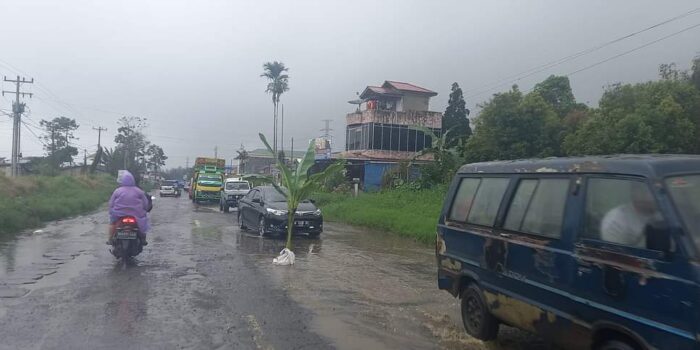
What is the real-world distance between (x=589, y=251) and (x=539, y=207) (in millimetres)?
851

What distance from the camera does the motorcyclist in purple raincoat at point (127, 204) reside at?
11.4 metres

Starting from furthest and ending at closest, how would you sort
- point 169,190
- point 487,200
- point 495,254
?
point 169,190 → point 487,200 → point 495,254

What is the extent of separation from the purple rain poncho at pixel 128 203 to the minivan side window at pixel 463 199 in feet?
22.9

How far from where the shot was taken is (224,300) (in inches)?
329

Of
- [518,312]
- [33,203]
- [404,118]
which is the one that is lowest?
[33,203]

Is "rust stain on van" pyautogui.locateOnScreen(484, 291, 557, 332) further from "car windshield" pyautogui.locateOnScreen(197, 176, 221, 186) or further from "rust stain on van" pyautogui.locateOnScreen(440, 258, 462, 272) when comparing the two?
"car windshield" pyautogui.locateOnScreen(197, 176, 221, 186)

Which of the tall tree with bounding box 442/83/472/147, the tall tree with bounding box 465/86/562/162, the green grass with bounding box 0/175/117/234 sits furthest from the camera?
the tall tree with bounding box 442/83/472/147

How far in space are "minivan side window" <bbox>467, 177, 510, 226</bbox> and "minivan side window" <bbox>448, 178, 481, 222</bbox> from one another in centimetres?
10

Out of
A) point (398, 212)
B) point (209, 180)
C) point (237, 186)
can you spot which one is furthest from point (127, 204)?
point (209, 180)

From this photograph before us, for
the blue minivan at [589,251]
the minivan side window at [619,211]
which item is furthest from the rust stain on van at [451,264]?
the minivan side window at [619,211]

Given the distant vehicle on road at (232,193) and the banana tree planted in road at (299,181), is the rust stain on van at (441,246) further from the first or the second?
the distant vehicle on road at (232,193)

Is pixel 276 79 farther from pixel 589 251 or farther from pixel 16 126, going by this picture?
pixel 589 251

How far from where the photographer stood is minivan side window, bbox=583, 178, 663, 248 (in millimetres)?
4281

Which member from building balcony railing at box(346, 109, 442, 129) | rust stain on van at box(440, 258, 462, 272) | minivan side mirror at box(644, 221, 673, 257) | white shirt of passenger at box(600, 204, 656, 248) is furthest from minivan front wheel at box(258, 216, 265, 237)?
building balcony railing at box(346, 109, 442, 129)
